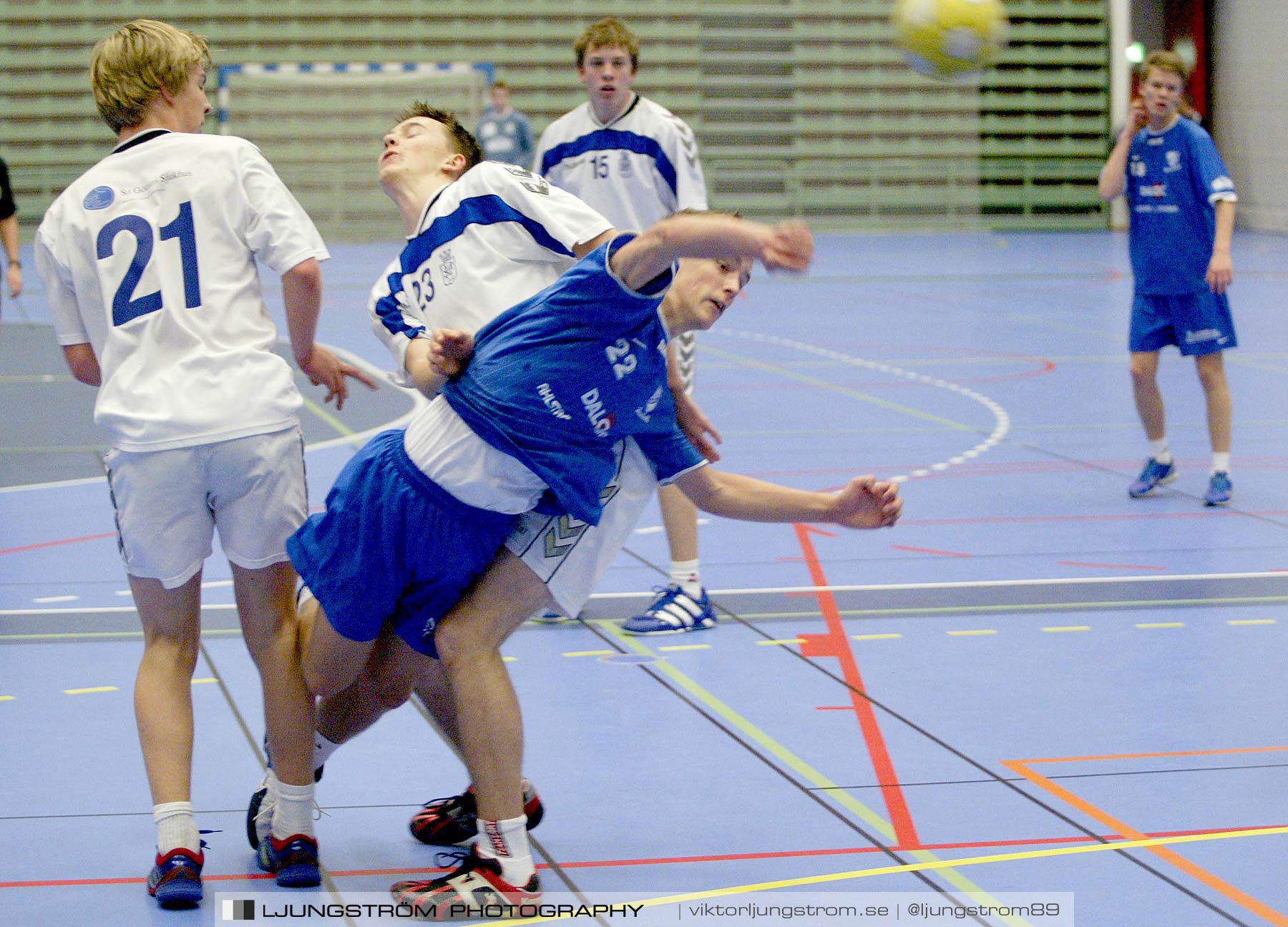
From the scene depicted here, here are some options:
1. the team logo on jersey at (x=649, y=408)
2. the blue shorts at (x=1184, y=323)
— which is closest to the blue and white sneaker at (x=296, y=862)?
the team logo on jersey at (x=649, y=408)

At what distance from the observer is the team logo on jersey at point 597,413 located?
2.80 m

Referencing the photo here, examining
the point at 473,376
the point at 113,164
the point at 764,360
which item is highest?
the point at 113,164

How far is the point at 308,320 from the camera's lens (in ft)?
10.1

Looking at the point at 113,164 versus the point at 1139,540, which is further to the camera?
the point at 1139,540

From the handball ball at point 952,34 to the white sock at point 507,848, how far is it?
112 inches

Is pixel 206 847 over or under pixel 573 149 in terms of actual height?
under

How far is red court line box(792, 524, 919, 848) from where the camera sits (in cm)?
326

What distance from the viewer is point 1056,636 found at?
4.66 m

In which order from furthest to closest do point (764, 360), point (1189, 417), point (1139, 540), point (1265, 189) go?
point (1265, 189), point (764, 360), point (1189, 417), point (1139, 540)

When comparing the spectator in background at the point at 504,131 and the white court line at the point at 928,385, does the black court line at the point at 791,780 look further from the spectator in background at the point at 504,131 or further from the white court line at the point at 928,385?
the spectator in background at the point at 504,131

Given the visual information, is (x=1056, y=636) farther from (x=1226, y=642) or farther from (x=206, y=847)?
(x=206, y=847)

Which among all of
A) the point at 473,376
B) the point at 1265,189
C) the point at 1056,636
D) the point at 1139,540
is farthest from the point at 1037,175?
the point at 473,376

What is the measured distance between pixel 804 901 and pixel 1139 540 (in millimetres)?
3480

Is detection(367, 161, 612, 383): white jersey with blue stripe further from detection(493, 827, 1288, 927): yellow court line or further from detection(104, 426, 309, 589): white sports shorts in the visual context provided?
detection(493, 827, 1288, 927): yellow court line
